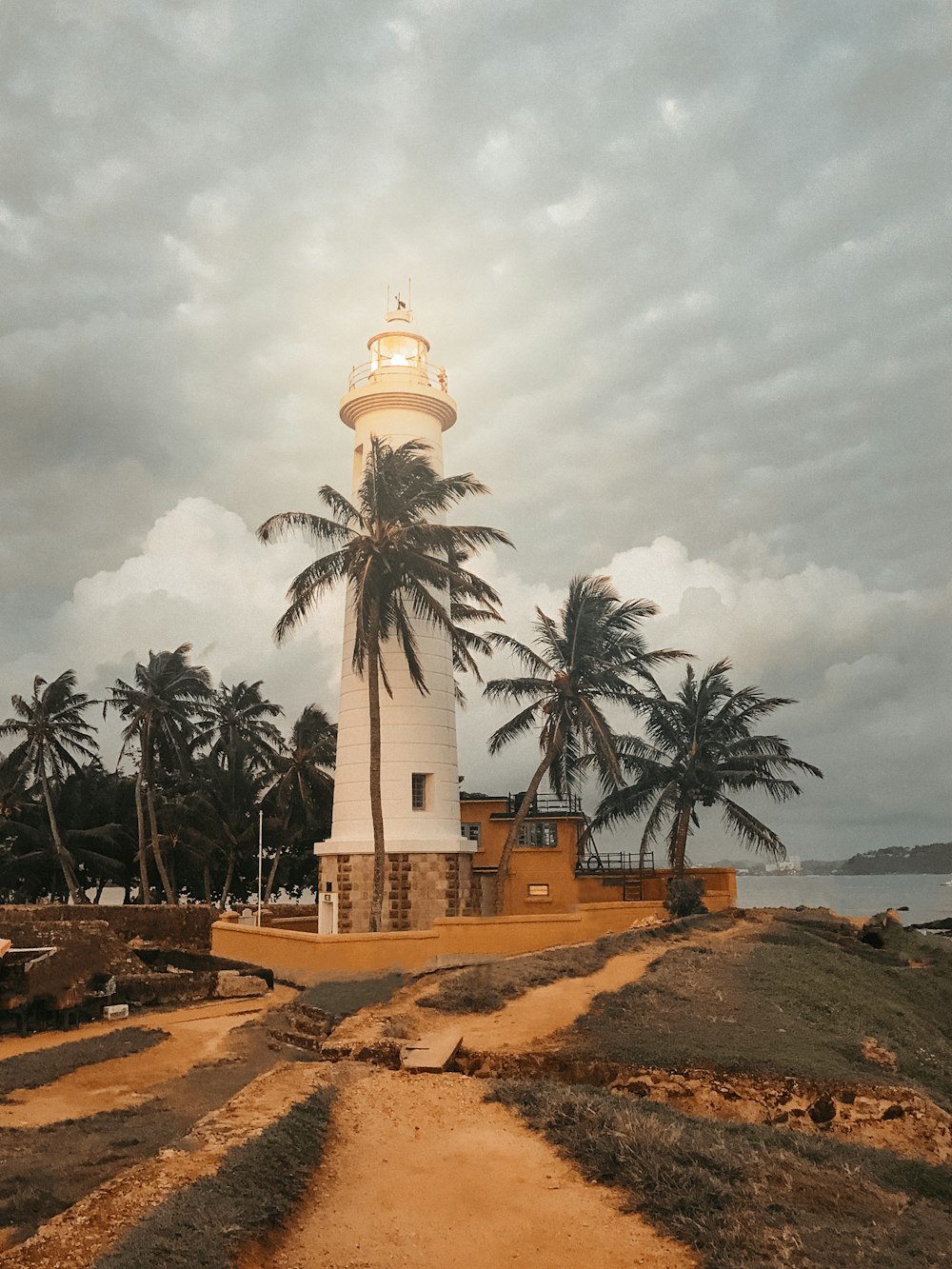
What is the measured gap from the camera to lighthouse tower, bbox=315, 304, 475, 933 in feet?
87.8

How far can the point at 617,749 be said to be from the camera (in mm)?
34000

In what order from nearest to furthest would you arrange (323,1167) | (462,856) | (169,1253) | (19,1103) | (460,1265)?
(169,1253) < (460,1265) < (323,1167) < (19,1103) < (462,856)

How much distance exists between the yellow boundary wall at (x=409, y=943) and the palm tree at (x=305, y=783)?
13552 mm

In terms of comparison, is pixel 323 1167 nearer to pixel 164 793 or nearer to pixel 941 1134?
pixel 941 1134

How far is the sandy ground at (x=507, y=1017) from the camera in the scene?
556 inches

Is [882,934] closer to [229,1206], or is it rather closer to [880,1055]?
[880,1055]

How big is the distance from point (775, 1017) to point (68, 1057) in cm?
1226

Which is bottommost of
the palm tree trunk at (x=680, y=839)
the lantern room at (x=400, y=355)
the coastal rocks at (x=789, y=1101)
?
the coastal rocks at (x=789, y=1101)

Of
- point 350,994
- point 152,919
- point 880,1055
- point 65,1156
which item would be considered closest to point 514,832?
point 350,994

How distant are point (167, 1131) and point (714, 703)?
2658cm

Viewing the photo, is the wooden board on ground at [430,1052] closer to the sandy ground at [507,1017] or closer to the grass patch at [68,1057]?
the sandy ground at [507,1017]

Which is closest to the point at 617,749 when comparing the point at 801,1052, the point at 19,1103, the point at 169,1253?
the point at 801,1052

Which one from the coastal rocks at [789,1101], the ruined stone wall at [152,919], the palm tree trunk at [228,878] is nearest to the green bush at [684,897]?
the ruined stone wall at [152,919]

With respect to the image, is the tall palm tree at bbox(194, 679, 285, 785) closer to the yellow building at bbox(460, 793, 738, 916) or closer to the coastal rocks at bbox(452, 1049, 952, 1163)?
the yellow building at bbox(460, 793, 738, 916)
